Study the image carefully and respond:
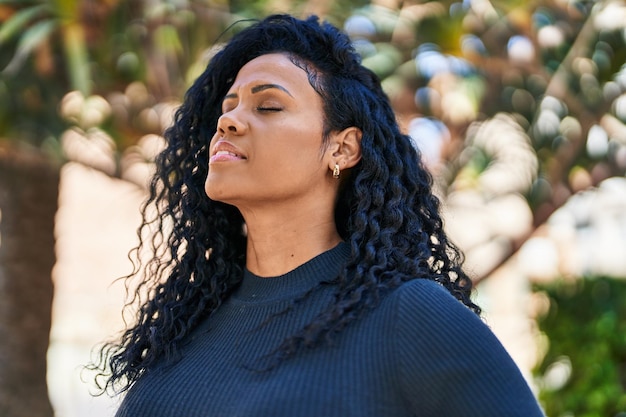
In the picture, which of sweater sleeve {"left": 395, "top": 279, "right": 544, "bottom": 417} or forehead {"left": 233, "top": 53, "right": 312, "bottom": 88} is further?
forehead {"left": 233, "top": 53, "right": 312, "bottom": 88}

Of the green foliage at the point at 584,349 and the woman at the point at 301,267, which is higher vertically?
the woman at the point at 301,267

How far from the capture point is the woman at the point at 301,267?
1725 millimetres

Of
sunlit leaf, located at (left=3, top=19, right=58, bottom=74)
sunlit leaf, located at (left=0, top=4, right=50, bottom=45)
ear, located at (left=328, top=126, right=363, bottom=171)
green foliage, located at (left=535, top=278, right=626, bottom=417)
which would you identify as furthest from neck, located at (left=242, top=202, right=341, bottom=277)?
green foliage, located at (left=535, top=278, right=626, bottom=417)

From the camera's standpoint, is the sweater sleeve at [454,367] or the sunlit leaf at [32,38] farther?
the sunlit leaf at [32,38]

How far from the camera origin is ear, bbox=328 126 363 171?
7.18ft

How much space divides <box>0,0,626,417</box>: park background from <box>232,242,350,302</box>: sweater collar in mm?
2490

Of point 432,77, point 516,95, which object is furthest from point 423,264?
point 516,95

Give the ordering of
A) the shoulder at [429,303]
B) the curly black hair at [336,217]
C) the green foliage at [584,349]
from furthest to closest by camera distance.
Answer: the green foliage at [584,349], the curly black hair at [336,217], the shoulder at [429,303]

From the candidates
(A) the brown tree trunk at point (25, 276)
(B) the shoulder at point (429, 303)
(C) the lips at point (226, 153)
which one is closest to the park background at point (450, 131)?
(A) the brown tree trunk at point (25, 276)

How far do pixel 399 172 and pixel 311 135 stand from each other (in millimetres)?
244

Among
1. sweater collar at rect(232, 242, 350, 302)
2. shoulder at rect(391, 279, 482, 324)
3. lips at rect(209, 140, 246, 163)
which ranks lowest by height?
sweater collar at rect(232, 242, 350, 302)

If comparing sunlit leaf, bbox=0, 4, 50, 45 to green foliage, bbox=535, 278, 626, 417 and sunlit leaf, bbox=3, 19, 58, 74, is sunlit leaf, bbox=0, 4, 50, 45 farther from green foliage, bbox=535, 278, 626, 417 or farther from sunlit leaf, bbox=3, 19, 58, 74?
green foliage, bbox=535, 278, 626, 417

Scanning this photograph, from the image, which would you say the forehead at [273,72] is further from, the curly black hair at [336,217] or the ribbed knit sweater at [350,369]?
the ribbed knit sweater at [350,369]

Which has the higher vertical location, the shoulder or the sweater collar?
the shoulder
